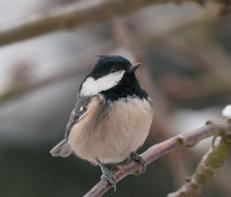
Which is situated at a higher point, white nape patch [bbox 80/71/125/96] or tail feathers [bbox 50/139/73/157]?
white nape patch [bbox 80/71/125/96]

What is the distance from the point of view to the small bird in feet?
6.89

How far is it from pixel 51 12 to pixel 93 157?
56 cm

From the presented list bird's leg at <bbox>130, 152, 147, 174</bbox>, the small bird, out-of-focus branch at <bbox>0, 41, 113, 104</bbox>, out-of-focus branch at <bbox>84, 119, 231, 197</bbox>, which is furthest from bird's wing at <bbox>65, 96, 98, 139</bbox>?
out-of-focus branch at <bbox>0, 41, 113, 104</bbox>

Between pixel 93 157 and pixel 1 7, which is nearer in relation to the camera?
pixel 93 157

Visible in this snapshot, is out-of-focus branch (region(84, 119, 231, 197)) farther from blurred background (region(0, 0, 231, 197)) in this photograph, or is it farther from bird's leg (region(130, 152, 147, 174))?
blurred background (region(0, 0, 231, 197))

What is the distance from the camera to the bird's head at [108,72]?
7.02 feet

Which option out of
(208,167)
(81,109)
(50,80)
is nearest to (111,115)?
(81,109)

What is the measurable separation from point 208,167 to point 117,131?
0.54 metres

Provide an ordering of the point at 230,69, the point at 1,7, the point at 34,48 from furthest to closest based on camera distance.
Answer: the point at 1,7, the point at 34,48, the point at 230,69

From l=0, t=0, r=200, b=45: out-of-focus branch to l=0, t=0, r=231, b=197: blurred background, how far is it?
0.03 meters

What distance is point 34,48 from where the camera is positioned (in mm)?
4430

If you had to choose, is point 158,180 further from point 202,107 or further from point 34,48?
point 34,48

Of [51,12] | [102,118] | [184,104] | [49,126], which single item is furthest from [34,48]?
[102,118]

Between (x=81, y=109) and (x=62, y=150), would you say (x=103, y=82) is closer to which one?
(x=81, y=109)
